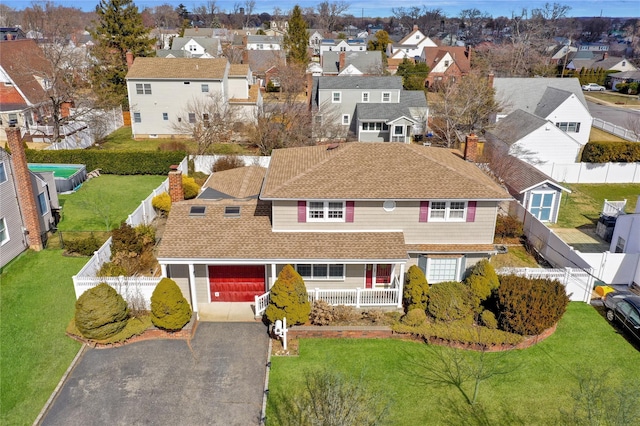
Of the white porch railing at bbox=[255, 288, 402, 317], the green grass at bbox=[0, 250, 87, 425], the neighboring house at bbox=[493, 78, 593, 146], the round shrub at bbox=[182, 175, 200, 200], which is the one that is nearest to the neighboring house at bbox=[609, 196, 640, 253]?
the white porch railing at bbox=[255, 288, 402, 317]

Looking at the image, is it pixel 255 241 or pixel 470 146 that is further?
pixel 470 146

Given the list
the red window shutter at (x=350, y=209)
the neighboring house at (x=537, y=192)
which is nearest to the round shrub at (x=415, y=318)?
the red window shutter at (x=350, y=209)

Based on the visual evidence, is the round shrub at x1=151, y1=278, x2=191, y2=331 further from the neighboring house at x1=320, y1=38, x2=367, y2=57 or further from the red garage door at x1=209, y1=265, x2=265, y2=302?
the neighboring house at x1=320, y1=38, x2=367, y2=57

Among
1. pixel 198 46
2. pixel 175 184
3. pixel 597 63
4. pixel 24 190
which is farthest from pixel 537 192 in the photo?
pixel 597 63

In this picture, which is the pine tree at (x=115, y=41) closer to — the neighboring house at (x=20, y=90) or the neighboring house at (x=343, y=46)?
the neighboring house at (x=20, y=90)

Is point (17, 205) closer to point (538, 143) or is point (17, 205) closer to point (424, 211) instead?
point (424, 211)
